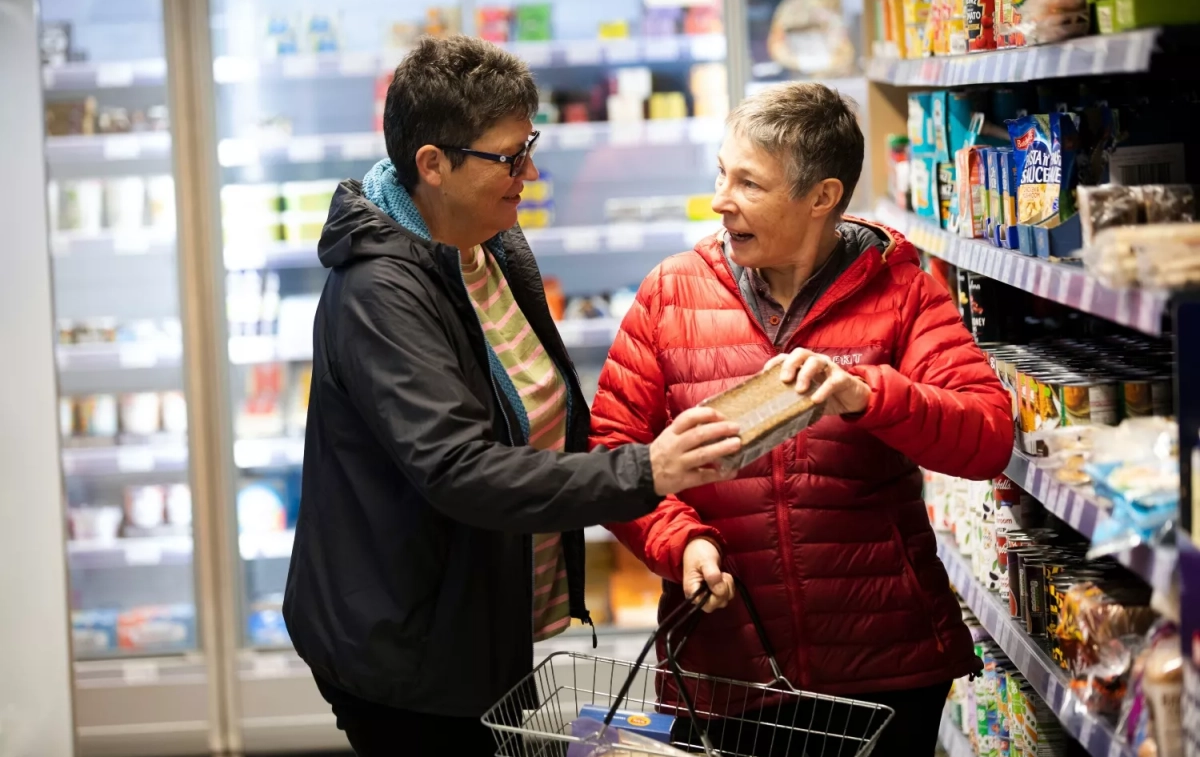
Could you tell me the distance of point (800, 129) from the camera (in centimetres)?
210

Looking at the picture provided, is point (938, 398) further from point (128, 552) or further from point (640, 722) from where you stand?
point (128, 552)

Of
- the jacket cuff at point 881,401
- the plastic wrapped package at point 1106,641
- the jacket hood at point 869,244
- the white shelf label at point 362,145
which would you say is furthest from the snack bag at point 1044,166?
the white shelf label at point 362,145

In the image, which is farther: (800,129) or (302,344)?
(302,344)

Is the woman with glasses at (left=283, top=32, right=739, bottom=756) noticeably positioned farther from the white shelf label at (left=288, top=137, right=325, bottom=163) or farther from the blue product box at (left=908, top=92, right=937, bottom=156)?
the white shelf label at (left=288, top=137, right=325, bottom=163)

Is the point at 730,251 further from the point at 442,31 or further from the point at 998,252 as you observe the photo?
the point at 442,31

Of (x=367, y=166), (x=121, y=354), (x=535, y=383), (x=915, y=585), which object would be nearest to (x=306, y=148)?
(x=367, y=166)

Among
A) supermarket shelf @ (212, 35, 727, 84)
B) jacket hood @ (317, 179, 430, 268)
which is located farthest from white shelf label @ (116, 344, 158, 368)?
jacket hood @ (317, 179, 430, 268)

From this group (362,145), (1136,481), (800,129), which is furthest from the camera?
(362,145)

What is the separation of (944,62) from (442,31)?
2374mm

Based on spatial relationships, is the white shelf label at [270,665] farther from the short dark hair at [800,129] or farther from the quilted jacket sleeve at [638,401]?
the short dark hair at [800,129]

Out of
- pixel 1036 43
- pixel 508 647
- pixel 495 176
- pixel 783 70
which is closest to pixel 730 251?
pixel 495 176

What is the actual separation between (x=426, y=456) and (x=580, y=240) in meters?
2.66

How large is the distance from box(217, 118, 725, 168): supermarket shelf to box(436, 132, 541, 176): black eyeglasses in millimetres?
2307

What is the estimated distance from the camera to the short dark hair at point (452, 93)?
2.01 m
